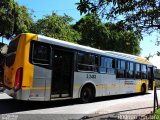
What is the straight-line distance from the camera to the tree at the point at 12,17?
2311cm

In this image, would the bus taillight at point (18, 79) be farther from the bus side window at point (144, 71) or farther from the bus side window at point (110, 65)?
the bus side window at point (144, 71)

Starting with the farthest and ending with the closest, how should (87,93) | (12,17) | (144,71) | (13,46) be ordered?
(12,17) < (144,71) < (87,93) < (13,46)

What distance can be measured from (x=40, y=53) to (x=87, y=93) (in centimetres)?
405

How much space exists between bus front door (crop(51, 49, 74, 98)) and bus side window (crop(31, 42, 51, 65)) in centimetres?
43

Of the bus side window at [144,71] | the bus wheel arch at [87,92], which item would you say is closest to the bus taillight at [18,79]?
the bus wheel arch at [87,92]

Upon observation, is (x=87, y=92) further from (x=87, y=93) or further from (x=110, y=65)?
(x=110, y=65)

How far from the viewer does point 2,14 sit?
2295cm

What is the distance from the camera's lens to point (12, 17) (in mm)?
24203

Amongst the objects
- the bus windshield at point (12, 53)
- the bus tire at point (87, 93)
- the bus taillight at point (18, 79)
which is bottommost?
the bus tire at point (87, 93)

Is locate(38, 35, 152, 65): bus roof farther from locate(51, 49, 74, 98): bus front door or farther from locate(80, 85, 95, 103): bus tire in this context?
locate(80, 85, 95, 103): bus tire

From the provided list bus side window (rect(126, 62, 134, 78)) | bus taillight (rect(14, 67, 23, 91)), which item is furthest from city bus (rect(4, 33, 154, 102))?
bus side window (rect(126, 62, 134, 78))

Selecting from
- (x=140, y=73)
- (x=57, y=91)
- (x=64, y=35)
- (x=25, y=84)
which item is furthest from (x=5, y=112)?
(x=64, y=35)

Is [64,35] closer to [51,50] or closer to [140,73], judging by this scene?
[140,73]

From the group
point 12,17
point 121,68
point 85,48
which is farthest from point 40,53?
point 12,17
